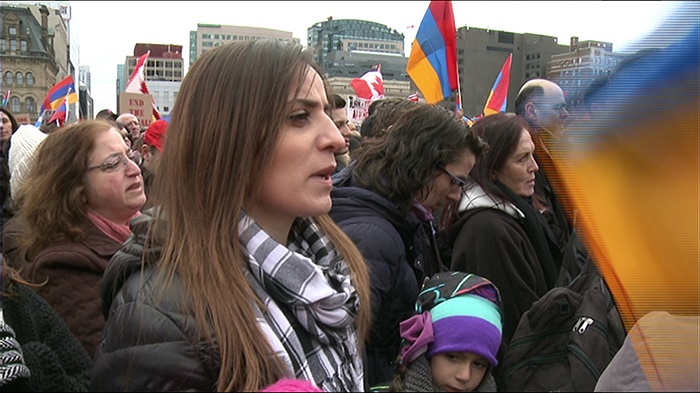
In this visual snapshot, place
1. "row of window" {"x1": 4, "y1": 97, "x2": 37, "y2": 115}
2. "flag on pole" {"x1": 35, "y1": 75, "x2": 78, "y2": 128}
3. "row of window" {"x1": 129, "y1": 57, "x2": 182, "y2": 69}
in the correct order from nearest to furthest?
"flag on pole" {"x1": 35, "y1": 75, "x2": 78, "y2": 128} → "row of window" {"x1": 4, "y1": 97, "x2": 37, "y2": 115} → "row of window" {"x1": 129, "y1": 57, "x2": 182, "y2": 69}

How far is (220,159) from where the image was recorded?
1.42 meters

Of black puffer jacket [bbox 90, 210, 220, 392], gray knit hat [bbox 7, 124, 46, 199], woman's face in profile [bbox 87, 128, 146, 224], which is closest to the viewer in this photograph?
black puffer jacket [bbox 90, 210, 220, 392]

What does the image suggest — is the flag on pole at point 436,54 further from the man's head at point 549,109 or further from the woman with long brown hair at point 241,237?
the man's head at point 549,109

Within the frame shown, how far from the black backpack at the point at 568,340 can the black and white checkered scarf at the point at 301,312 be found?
647 millimetres

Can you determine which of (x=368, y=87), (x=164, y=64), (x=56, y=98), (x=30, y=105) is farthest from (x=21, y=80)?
(x=164, y=64)

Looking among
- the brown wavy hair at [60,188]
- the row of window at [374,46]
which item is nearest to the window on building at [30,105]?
the brown wavy hair at [60,188]

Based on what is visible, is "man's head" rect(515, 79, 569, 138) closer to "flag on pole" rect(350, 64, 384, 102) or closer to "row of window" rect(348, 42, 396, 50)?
"flag on pole" rect(350, 64, 384, 102)

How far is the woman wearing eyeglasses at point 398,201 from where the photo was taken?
2451 mm

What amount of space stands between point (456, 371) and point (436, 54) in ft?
15.3

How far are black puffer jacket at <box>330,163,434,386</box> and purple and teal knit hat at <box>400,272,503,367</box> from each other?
0.79ft

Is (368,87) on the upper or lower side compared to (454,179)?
upper

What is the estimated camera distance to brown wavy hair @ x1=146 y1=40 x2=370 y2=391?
1.36m

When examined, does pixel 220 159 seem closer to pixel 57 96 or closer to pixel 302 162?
pixel 302 162

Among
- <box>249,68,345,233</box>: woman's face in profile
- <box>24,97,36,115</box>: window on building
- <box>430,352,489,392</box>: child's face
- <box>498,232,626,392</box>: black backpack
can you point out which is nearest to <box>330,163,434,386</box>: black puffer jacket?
<box>430,352,489,392</box>: child's face
